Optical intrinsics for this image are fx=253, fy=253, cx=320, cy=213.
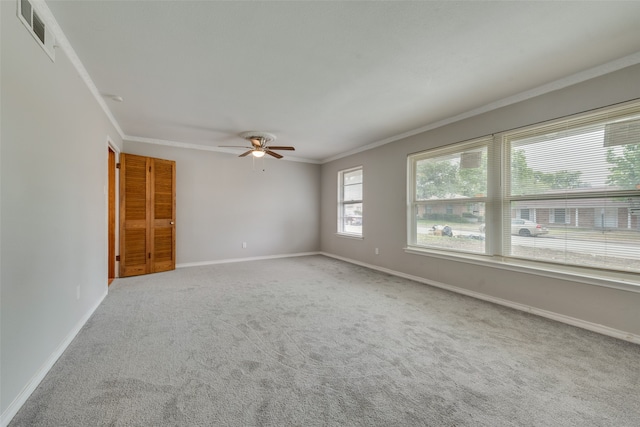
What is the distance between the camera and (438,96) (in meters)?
3.05

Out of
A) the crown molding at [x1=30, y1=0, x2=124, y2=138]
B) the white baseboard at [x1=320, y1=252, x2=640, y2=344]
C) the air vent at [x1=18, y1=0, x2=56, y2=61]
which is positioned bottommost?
the white baseboard at [x1=320, y1=252, x2=640, y2=344]

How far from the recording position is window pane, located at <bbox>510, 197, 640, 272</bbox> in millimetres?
2357

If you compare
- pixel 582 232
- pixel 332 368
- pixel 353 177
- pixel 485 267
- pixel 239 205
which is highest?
pixel 353 177

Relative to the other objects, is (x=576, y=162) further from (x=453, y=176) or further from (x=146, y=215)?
(x=146, y=215)

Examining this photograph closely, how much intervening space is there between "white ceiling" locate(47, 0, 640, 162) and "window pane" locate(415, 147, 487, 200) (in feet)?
2.09

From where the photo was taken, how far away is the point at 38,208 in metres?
1.73

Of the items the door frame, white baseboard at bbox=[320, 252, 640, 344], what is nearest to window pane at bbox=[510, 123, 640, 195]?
white baseboard at bbox=[320, 252, 640, 344]

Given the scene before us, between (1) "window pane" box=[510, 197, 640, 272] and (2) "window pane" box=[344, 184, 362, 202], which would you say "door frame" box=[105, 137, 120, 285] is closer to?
(2) "window pane" box=[344, 184, 362, 202]

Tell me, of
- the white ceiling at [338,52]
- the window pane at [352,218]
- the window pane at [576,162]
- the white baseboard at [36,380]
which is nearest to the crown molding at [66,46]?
the white ceiling at [338,52]

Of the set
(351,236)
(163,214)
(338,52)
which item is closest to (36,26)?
(338,52)

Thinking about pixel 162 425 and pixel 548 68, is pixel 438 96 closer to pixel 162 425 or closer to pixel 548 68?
pixel 548 68

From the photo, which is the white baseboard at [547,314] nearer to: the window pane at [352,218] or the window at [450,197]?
the window at [450,197]

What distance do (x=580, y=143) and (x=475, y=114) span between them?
1.19 meters

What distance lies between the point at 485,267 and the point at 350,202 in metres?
3.17
